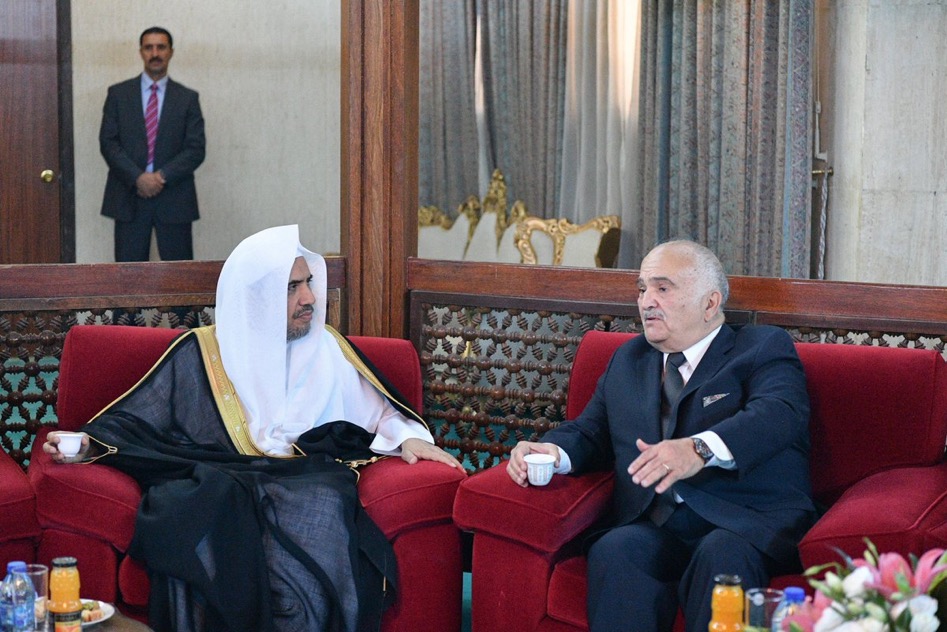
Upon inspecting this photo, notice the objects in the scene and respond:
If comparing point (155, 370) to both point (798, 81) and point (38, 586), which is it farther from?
point (798, 81)

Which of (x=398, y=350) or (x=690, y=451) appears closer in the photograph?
(x=690, y=451)

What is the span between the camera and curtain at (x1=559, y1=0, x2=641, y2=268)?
19.4ft

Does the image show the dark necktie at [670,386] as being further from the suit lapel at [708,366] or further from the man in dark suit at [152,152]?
the man in dark suit at [152,152]

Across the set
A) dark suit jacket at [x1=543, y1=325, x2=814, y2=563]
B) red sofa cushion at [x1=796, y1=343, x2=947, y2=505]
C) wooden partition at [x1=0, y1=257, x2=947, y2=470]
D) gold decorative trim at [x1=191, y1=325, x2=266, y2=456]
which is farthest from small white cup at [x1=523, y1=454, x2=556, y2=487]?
wooden partition at [x1=0, y1=257, x2=947, y2=470]

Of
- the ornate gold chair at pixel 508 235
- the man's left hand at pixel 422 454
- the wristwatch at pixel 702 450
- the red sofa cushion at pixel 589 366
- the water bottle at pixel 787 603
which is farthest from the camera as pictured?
the ornate gold chair at pixel 508 235

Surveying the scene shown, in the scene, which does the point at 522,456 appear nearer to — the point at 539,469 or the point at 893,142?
the point at 539,469

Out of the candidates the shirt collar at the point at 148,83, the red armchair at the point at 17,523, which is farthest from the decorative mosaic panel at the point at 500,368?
the shirt collar at the point at 148,83

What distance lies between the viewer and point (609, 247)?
19.7ft

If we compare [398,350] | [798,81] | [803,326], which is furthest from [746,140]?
[398,350]

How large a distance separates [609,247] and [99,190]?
9.37 ft

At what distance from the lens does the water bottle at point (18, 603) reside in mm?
2104

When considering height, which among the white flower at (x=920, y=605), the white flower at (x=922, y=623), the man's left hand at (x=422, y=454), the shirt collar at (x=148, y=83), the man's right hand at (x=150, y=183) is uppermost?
the shirt collar at (x=148, y=83)

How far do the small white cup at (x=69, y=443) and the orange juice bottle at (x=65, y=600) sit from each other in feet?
2.70

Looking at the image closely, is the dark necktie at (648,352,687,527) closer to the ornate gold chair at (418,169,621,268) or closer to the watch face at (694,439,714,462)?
the watch face at (694,439,714,462)
